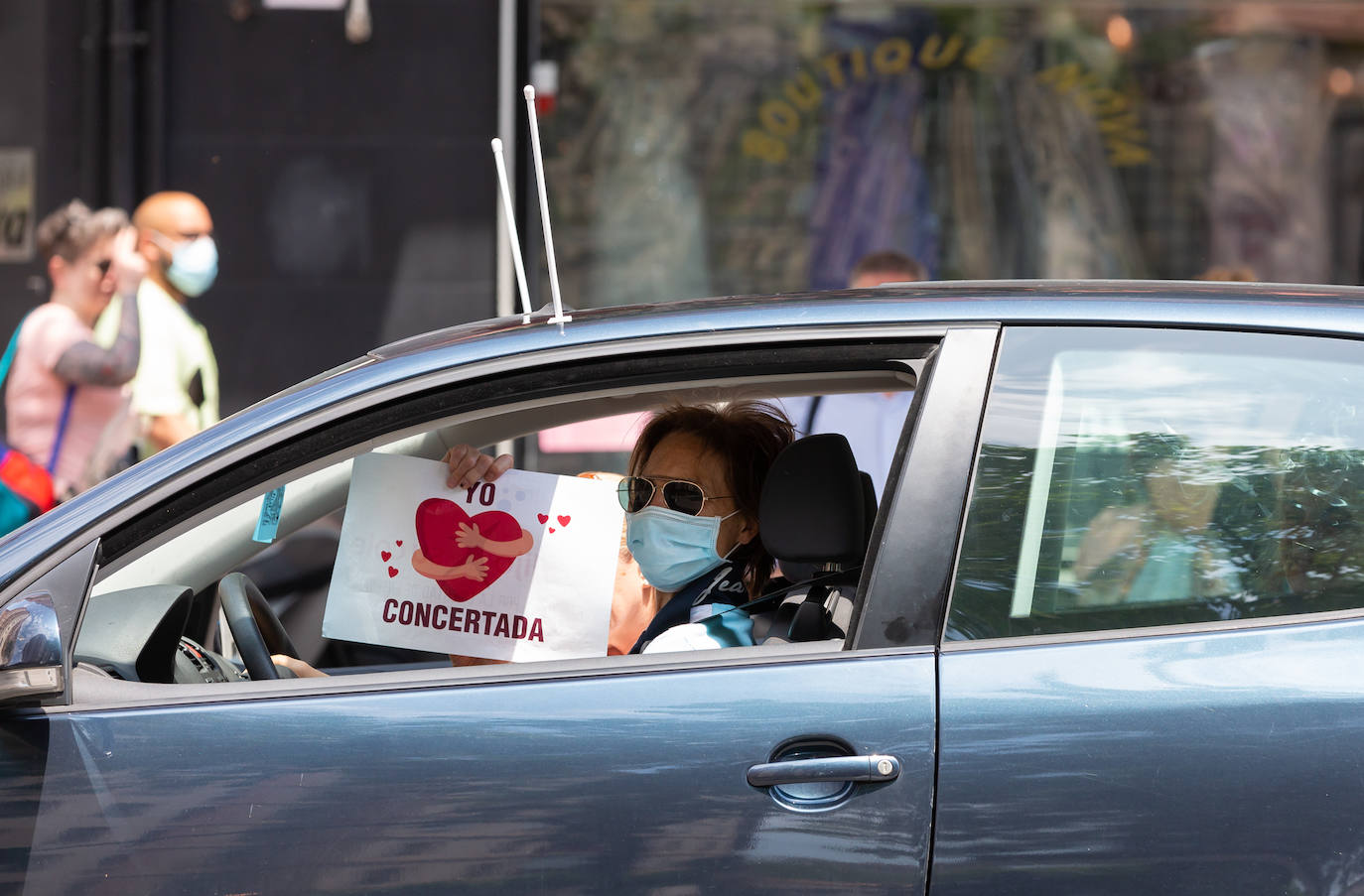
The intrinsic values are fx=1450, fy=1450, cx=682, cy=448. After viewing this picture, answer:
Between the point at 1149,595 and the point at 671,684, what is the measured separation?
0.65 metres

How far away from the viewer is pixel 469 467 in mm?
2381

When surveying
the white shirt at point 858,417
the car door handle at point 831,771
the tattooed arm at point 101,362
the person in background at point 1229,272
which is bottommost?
the car door handle at point 831,771

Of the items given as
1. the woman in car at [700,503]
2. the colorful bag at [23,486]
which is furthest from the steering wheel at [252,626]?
the colorful bag at [23,486]

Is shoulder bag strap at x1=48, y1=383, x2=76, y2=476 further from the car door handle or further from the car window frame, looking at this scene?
the car door handle

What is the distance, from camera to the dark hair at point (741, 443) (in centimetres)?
265

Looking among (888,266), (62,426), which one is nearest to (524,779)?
(888,266)

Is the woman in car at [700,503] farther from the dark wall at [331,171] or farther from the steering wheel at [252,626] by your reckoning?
the dark wall at [331,171]

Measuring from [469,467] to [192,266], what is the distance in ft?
14.2

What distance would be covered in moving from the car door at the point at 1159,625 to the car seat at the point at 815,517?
323 millimetres

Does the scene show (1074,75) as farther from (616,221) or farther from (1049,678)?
(1049,678)

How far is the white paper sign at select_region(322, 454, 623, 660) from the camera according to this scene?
2.31m

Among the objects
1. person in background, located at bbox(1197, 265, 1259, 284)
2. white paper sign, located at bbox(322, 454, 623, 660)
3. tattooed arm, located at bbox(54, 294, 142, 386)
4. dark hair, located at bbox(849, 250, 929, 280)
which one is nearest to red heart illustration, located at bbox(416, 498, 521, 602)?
white paper sign, located at bbox(322, 454, 623, 660)

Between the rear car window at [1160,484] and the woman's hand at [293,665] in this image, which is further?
the woman's hand at [293,665]

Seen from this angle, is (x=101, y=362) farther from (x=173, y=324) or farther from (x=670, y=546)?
(x=670, y=546)
